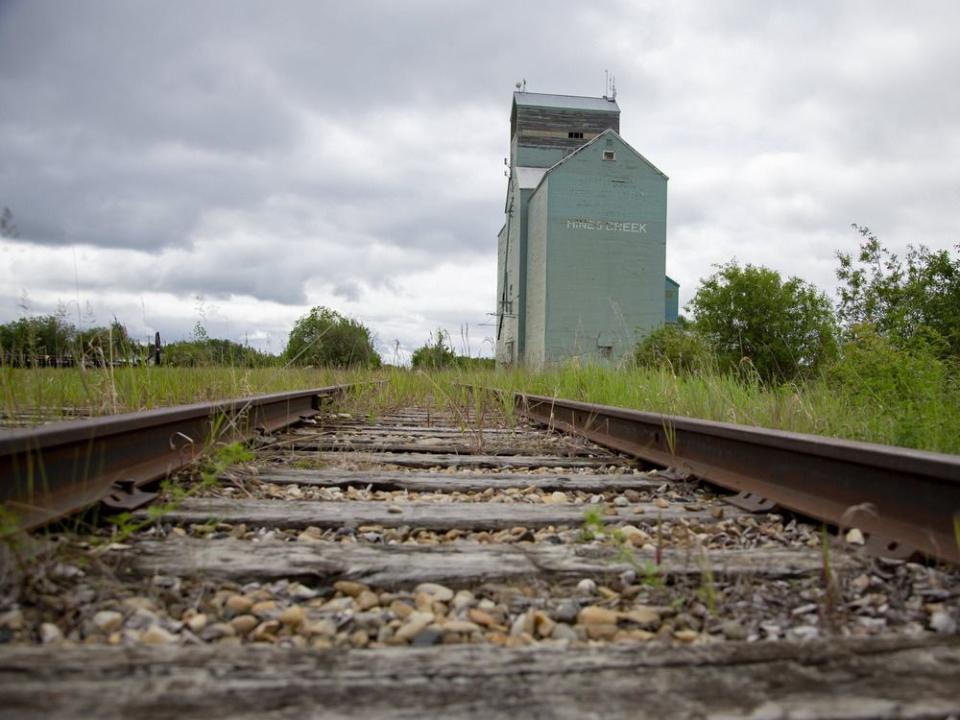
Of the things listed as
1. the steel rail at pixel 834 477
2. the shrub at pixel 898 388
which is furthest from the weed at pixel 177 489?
the shrub at pixel 898 388

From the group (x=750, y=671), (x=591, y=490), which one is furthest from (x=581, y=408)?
(x=750, y=671)

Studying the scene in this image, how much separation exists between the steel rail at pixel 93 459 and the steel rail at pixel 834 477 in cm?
226

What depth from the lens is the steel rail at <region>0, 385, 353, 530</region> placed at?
6.48 feet

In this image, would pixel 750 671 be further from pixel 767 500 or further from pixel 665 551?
pixel 767 500

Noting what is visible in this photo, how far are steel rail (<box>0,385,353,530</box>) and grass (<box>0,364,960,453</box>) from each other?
70 cm

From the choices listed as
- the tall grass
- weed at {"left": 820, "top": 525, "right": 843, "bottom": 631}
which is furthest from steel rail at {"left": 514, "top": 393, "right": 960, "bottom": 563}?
the tall grass

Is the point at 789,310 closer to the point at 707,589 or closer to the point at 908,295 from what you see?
the point at 908,295

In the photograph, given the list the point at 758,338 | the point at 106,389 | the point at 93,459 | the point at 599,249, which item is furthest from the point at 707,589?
the point at 758,338

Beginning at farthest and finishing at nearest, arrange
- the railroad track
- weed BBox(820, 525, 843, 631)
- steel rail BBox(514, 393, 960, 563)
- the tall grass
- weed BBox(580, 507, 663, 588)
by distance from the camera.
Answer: the tall grass → steel rail BBox(514, 393, 960, 563) → weed BBox(580, 507, 663, 588) → weed BBox(820, 525, 843, 631) → the railroad track

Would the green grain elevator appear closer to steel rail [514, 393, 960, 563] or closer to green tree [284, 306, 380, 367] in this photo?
green tree [284, 306, 380, 367]

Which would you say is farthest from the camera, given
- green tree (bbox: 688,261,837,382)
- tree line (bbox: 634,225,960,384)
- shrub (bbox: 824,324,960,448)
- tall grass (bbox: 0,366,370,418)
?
green tree (bbox: 688,261,837,382)

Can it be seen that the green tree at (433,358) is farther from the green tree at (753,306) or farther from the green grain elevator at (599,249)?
the green tree at (753,306)

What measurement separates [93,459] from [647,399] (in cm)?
444

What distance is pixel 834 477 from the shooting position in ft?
7.89
